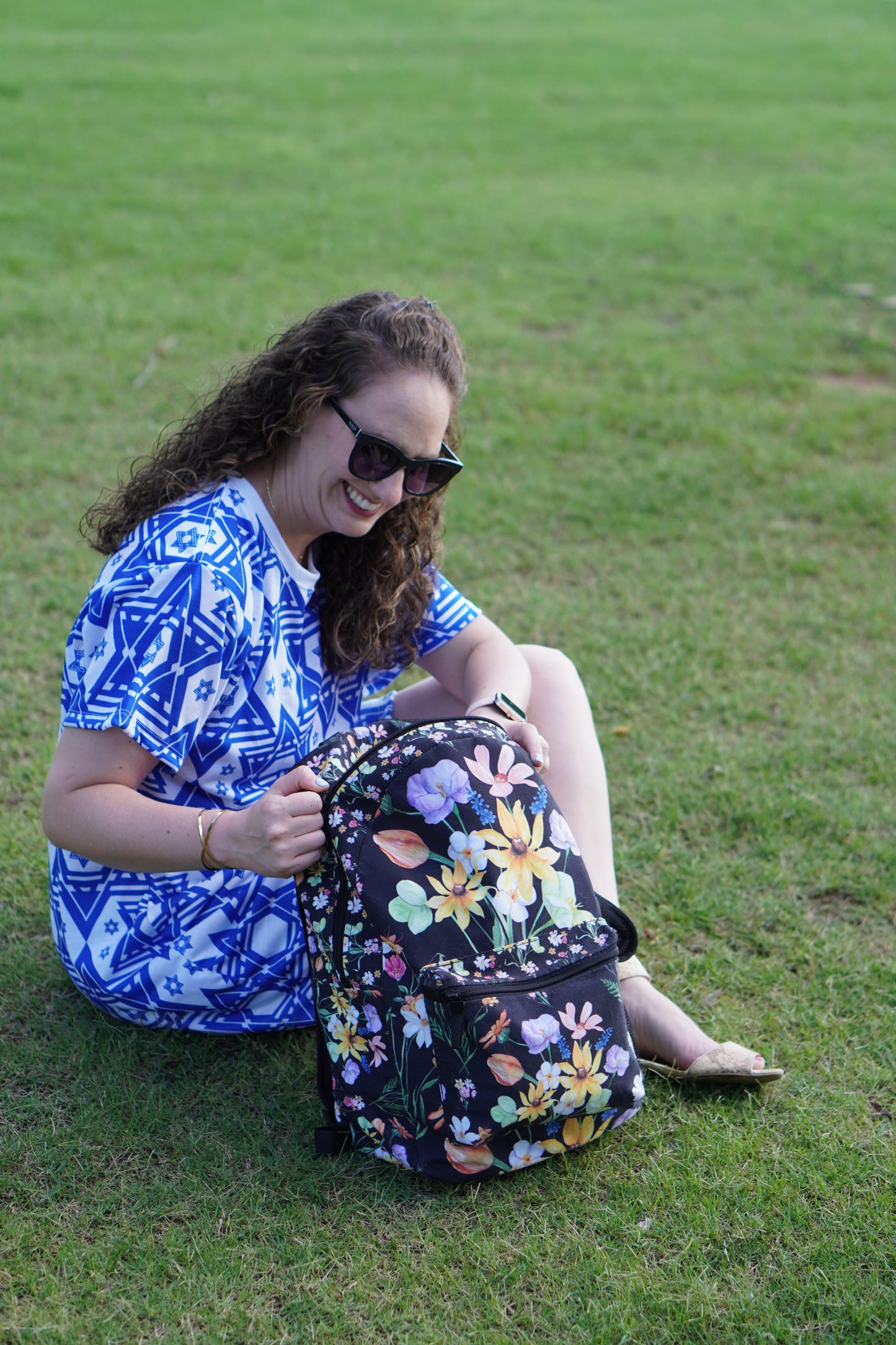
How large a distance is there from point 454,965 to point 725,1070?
69 centimetres

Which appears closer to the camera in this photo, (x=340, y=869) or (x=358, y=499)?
(x=340, y=869)

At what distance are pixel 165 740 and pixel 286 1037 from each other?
0.81 m

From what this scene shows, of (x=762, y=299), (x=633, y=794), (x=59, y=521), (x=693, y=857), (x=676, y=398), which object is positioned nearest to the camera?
(x=693, y=857)

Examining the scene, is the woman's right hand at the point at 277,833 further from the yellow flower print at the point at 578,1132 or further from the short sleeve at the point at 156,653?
the yellow flower print at the point at 578,1132

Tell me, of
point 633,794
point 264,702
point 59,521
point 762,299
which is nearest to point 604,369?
point 762,299

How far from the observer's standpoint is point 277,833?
2006mm

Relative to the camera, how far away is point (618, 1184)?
7.21ft

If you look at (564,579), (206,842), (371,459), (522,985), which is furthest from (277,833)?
(564,579)

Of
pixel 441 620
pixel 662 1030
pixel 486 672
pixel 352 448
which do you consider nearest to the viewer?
pixel 352 448

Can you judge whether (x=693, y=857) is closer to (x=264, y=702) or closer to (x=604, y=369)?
(x=264, y=702)

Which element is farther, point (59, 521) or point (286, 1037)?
point (59, 521)

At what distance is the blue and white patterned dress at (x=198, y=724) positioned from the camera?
2.05m

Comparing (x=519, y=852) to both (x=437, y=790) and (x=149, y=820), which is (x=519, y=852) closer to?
(x=437, y=790)

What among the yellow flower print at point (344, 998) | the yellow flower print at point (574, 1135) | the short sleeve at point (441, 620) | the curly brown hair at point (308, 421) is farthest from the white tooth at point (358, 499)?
the yellow flower print at point (574, 1135)
